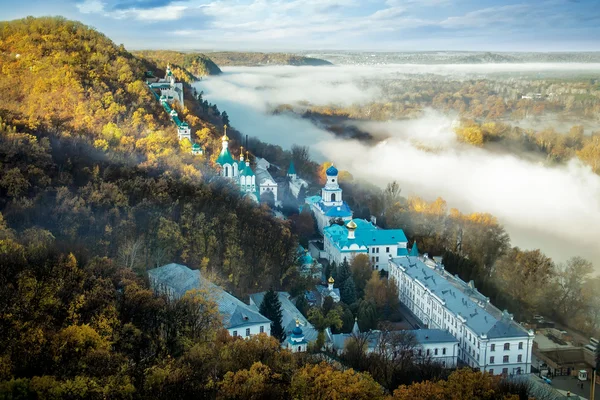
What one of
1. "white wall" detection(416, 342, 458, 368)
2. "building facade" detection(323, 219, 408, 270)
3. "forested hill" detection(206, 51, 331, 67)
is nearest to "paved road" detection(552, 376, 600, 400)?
"white wall" detection(416, 342, 458, 368)

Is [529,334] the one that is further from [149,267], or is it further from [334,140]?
[334,140]

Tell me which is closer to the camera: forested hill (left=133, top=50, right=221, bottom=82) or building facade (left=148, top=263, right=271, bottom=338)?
building facade (left=148, top=263, right=271, bottom=338)

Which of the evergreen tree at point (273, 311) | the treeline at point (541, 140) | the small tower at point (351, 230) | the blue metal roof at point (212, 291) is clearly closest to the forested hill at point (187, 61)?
the treeline at point (541, 140)

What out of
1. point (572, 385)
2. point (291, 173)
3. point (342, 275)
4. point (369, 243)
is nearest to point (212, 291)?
point (342, 275)

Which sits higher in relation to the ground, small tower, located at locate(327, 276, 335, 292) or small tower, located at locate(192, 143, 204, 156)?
small tower, located at locate(192, 143, 204, 156)

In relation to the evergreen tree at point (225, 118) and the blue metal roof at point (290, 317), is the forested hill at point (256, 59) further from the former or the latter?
the blue metal roof at point (290, 317)

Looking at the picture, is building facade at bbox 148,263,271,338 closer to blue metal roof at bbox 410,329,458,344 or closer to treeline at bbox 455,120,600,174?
blue metal roof at bbox 410,329,458,344

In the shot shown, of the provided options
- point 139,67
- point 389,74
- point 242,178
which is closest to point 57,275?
point 242,178
